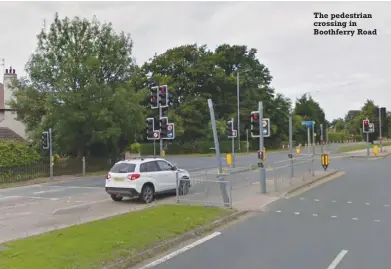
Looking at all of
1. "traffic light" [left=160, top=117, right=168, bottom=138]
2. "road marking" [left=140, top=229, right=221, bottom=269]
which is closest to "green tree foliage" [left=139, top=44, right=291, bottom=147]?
"traffic light" [left=160, top=117, right=168, bottom=138]

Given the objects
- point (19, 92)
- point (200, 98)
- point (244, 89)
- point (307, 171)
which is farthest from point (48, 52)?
point (244, 89)

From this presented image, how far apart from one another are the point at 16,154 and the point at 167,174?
1487 centimetres

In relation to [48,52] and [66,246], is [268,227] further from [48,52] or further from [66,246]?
[48,52]

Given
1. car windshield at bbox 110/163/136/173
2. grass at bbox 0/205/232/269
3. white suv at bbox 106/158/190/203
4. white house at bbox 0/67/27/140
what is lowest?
grass at bbox 0/205/232/269

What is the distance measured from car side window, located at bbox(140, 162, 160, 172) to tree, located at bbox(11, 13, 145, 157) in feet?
47.4

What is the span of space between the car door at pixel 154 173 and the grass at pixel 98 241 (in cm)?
418

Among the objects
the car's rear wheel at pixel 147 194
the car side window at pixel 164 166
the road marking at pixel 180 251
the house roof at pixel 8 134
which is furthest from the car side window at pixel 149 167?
the house roof at pixel 8 134

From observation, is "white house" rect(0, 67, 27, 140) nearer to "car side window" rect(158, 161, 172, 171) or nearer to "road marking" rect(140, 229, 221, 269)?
"car side window" rect(158, 161, 172, 171)

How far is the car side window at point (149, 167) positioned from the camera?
52.9 feet

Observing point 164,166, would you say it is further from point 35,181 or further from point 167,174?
point 35,181

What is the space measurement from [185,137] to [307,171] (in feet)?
143

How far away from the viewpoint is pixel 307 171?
22.8 m

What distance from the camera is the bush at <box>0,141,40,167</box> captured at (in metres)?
26.7

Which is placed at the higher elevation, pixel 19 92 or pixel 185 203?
pixel 19 92
